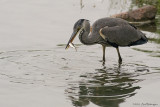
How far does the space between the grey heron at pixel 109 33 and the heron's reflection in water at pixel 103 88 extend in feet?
3.23

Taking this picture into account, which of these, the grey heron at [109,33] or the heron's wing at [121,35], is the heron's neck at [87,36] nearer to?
the grey heron at [109,33]

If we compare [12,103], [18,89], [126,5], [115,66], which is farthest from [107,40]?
[126,5]

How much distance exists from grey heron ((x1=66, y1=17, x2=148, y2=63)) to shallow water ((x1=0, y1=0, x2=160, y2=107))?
0.37 m

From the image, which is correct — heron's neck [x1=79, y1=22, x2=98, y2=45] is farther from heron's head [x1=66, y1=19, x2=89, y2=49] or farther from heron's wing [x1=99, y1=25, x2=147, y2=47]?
heron's wing [x1=99, y1=25, x2=147, y2=47]

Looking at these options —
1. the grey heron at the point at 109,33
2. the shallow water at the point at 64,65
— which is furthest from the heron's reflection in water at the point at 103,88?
the grey heron at the point at 109,33

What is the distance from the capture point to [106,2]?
15.7m

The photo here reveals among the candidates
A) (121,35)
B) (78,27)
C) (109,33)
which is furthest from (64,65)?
(121,35)

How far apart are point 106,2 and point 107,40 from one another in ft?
17.1

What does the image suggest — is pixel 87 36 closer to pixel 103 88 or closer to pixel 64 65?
pixel 64 65

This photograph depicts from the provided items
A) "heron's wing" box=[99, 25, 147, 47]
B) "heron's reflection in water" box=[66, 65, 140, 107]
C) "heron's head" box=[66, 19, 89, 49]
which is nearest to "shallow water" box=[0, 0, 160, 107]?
"heron's reflection in water" box=[66, 65, 140, 107]

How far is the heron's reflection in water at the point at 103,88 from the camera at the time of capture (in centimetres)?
782

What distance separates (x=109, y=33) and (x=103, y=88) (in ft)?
7.86

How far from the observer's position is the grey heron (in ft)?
34.7

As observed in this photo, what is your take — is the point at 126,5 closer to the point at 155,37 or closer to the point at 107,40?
the point at 155,37
